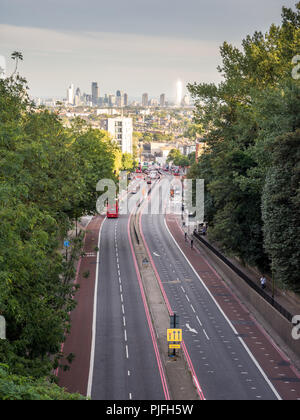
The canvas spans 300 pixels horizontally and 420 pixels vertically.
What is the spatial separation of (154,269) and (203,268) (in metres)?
5.10

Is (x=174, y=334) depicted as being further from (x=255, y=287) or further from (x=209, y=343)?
(x=255, y=287)

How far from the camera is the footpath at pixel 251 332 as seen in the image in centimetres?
3092

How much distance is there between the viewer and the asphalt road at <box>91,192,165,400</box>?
2968 cm

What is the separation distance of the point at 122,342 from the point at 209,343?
18.3 feet

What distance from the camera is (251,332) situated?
38.9 m

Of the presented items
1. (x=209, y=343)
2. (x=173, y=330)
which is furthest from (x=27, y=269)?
(x=209, y=343)

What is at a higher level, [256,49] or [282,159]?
[256,49]

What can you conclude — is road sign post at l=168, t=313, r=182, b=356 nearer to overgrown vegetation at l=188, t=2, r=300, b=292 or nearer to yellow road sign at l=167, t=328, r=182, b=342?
yellow road sign at l=167, t=328, r=182, b=342

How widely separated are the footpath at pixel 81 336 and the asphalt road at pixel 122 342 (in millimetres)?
553

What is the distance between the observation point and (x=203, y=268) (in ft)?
189
